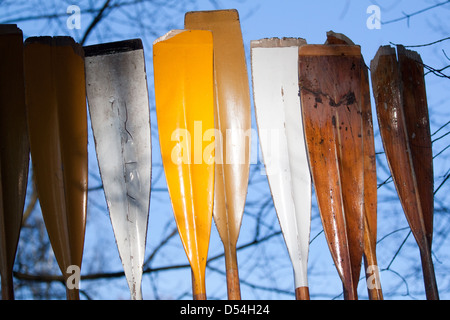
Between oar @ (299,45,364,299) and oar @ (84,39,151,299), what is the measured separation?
0.64 metres

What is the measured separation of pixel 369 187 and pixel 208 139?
692 millimetres

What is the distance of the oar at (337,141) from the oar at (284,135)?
0.06 meters

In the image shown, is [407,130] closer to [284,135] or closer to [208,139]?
[284,135]

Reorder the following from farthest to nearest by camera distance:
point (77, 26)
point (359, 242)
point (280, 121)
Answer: point (77, 26) → point (280, 121) → point (359, 242)

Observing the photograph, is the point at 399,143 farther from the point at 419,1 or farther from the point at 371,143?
the point at 419,1

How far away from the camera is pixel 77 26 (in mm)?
2695

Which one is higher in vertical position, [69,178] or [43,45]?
[43,45]

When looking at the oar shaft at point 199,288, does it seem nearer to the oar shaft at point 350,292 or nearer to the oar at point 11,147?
the oar shaft at point 350,292

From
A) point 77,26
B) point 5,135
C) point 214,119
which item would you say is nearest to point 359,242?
point 214,119

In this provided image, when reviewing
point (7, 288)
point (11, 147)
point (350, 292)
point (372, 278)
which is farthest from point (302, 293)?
point (11, 147)

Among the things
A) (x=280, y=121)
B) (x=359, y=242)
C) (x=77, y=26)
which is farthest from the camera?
(x=77, y=26)

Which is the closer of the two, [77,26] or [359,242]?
[359,242]

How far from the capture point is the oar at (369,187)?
209cm

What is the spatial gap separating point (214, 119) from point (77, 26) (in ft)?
3.15
